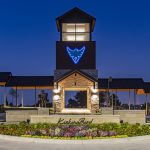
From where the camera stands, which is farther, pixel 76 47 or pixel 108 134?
pixel 76 47

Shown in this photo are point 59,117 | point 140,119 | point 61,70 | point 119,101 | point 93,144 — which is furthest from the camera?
point 119,101

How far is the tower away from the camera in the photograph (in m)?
36.5

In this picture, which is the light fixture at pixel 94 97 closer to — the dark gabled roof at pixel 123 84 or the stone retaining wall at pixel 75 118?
the stone retaining wall at pixel 75 118

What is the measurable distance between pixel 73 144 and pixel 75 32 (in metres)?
18.4

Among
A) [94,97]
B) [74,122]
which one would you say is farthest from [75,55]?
[74,122]

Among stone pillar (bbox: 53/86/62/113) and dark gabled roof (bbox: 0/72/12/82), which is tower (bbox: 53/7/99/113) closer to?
stone pillar (bbox: 53/86/62/113)

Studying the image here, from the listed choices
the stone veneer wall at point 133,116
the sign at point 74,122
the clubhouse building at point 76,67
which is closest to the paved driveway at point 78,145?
the sign at point 74,122

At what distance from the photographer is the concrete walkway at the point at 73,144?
18688 mm

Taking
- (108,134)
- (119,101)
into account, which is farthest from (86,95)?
(119,101)

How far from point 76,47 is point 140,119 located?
9.12 m

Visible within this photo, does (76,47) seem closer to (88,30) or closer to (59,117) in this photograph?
(88,30)

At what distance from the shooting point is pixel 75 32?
3722 cm

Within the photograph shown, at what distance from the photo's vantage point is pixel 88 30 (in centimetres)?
3744

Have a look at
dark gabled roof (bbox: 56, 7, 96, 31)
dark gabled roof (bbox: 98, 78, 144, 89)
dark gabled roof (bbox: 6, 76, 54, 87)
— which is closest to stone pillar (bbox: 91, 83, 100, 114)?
dark gabled roof (bbox: 56, 7, 96, 31)
